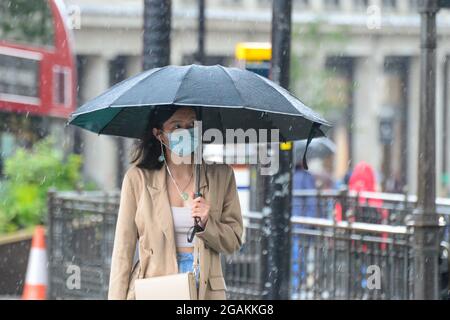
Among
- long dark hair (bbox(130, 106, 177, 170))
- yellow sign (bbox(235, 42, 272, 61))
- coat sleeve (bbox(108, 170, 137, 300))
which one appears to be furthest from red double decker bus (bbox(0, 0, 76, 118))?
coat sleeve (bbox(108, 170, 137, 300))

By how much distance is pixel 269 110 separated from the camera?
626 centimetres

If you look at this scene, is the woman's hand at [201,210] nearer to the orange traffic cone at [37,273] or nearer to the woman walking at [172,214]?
the woman walking at [172,214]

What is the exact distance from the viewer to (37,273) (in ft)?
40.4

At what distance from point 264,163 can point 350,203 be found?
7272 mm

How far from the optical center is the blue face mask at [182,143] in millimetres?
6238

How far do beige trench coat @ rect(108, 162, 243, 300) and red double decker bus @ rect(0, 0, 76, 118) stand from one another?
1267 cm

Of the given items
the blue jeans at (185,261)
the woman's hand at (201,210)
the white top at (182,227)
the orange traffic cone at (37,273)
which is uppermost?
the woman's hand at (201,210)

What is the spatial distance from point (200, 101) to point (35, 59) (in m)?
13.4

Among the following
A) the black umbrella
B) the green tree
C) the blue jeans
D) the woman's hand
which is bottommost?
the blue jeans

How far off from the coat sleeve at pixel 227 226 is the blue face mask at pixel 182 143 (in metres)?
0.28

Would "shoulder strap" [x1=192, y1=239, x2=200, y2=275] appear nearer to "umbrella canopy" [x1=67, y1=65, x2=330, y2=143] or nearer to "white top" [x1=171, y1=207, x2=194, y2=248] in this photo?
"white top" [x1=171, y1=207, x2=194, y2=248]

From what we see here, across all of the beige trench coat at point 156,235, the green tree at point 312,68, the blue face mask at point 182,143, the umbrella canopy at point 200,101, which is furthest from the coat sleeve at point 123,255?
the green tree at point 312,68

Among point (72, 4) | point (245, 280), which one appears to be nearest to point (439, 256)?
point (245, 280)

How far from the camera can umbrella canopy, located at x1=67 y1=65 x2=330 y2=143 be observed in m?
6.18
